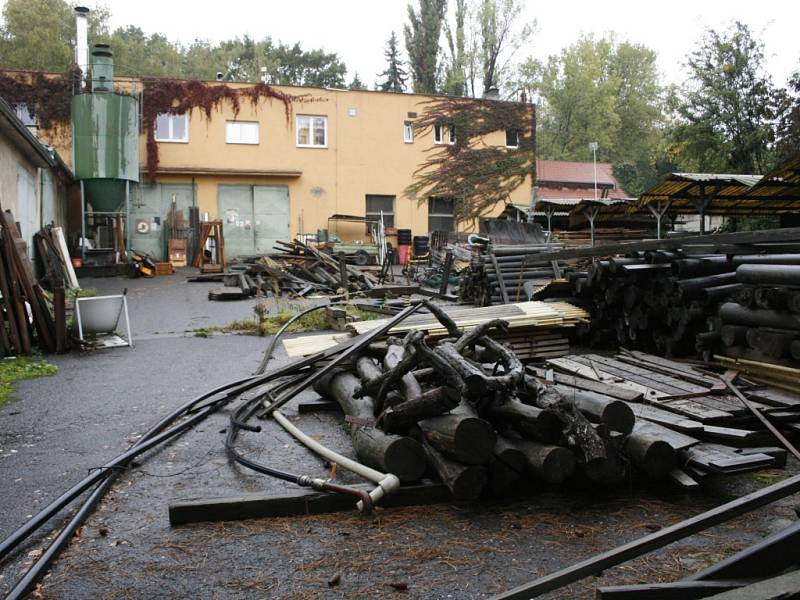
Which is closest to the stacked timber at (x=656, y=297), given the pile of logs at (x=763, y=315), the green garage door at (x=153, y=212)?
the pile of logs at (x=763, y=315)

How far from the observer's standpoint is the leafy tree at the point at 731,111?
94.7 ft

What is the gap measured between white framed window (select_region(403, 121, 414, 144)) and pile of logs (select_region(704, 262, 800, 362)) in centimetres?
2594

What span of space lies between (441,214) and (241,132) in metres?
9.99

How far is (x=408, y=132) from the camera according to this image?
105 ft

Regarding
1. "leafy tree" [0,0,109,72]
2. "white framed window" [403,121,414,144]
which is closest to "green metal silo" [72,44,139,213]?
"white framed window" [403,121,414,144]

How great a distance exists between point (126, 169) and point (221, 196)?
4.71 metres

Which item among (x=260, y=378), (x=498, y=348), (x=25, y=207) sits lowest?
(x=260, y=378)

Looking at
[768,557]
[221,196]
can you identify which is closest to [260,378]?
[768,557]

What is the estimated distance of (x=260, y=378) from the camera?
262 inches

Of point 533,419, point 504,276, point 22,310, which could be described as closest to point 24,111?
point 22,310

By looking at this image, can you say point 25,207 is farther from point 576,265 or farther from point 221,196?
point 576,265

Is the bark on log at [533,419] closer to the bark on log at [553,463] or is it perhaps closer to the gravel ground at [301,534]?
the bark on log at [553,463]

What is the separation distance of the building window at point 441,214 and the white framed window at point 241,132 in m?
8.66

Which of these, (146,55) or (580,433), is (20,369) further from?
(146,55)
